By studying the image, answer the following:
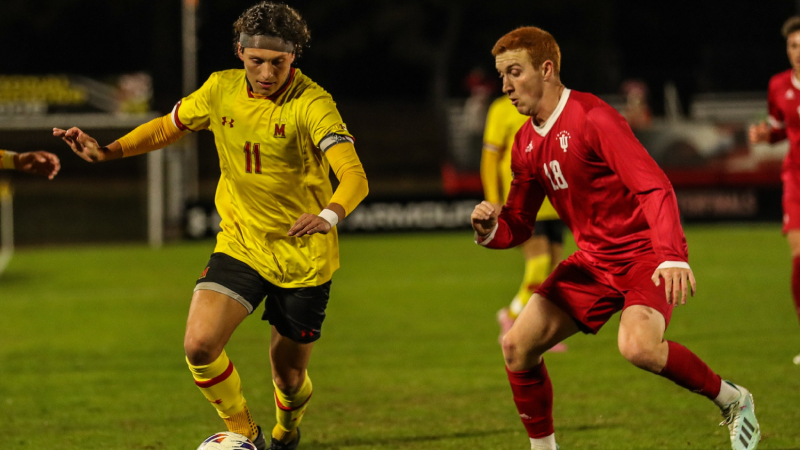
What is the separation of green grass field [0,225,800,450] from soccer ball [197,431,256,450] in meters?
0.76

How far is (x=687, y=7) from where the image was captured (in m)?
39.7

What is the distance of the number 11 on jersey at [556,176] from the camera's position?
15.7 feet

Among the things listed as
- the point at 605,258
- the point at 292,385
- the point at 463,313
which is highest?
the point at 605,258

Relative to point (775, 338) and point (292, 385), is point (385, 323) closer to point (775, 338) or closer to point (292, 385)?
point (775, 338)

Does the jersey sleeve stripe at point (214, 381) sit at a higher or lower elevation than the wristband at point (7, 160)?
lower

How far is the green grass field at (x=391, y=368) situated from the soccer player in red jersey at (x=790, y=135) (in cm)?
87

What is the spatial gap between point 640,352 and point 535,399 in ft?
2.33

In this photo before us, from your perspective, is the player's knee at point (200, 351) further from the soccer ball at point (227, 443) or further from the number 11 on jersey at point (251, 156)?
the number 11 on jersey at point (251, 156)

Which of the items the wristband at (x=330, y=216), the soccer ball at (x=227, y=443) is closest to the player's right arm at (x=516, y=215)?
the wristband at (x=330, y=216)

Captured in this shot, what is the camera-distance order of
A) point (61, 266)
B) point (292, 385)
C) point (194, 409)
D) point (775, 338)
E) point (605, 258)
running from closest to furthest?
1. point (605, 258)
2. point (292, 385)
3. point (194, 409)
4. point (775, 338)
5. point (61, 266)

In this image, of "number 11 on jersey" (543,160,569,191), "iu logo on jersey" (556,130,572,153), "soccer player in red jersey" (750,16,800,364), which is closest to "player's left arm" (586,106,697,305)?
"iu logo on jersey" (556,130,572,153)

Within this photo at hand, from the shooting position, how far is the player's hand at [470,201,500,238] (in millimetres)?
4766

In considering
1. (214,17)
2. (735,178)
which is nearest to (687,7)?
(214,17)

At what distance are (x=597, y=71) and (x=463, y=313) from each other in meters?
26.9
